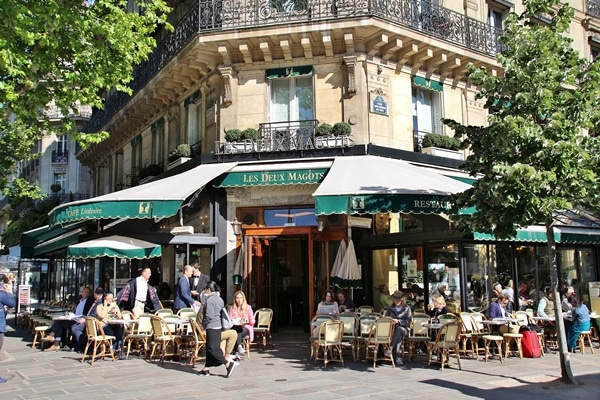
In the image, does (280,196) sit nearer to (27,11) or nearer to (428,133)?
(428,133)

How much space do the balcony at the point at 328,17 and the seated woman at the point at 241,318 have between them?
674 cm

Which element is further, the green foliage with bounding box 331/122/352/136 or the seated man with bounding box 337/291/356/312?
the green foliage with bounding box 331/122/352/136

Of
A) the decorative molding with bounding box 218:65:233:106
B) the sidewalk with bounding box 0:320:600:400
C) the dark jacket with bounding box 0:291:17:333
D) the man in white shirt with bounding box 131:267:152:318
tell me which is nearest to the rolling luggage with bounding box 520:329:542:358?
the sidewalk with bounding box 0:320:600:400

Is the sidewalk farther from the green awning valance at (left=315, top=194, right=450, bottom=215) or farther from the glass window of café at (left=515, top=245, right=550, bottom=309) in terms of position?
the green awning valance at (left=315, top=194, right=450, bottom=215)

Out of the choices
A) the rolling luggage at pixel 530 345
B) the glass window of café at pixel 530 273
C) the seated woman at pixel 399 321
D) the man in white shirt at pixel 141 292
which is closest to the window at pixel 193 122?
the man in white shirt at pixel 141 292

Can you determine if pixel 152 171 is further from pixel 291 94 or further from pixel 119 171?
pixel 119 171

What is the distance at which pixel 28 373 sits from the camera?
369 inches

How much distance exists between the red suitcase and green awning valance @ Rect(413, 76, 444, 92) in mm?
6802

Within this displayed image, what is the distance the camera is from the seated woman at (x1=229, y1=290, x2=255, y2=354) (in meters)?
10.3

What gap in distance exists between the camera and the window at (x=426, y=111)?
14.6 metres

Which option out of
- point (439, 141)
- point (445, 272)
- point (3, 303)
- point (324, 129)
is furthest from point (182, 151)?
point (445, 272)

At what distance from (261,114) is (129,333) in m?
6.02

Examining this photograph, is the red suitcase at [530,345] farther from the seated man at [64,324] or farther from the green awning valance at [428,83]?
the seated man at [64,324]

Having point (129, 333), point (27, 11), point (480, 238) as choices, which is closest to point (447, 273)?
point (480, 238)
